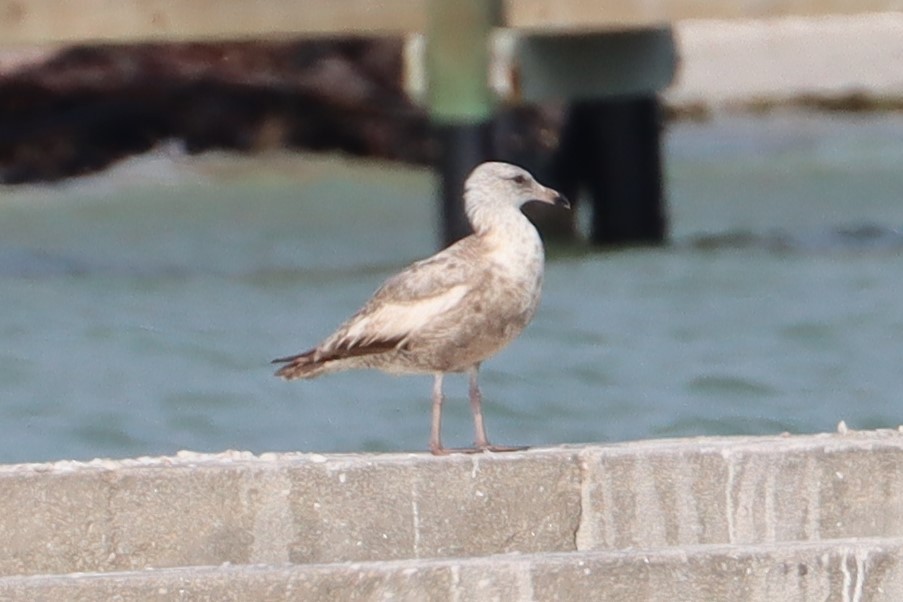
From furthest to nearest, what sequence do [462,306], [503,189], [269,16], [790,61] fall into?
[790,61] → [269,16] → [503,189] → [462,306]

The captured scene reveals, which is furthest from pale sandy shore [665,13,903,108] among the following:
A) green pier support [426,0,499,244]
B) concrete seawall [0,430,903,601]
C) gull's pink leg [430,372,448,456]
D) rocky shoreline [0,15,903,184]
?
concrete seawall [0,430,903,601]

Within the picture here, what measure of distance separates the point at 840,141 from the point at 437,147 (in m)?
16.5

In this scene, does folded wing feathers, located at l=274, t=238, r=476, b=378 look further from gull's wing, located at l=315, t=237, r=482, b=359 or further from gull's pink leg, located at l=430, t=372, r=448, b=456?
gull's pink leg, located at l=430, t=372, r=448, b=456

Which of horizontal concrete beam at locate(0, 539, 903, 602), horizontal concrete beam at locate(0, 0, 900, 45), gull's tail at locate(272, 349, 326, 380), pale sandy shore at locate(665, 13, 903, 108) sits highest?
pale sandy shore at locate(665, 13, 903, 108)

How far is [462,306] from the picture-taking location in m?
7.04

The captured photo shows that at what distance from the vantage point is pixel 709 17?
46.0 ft

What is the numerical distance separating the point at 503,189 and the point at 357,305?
26.5 feet

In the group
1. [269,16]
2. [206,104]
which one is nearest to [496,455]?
[269,16]

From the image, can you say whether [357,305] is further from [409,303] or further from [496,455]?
[496,455]

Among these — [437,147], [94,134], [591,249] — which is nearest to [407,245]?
[591,249]

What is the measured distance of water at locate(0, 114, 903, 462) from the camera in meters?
12.4

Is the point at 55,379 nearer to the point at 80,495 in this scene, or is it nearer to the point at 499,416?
the point at 499,416

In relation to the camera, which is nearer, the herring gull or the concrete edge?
the concrete edge

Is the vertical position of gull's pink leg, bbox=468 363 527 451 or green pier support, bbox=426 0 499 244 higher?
green pier support, bbox=426 0 499 244
